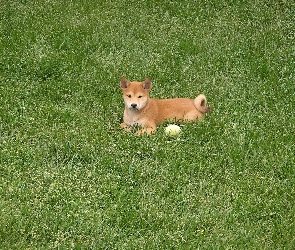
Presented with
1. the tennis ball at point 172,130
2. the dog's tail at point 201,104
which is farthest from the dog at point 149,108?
the tennis ball at point 172,130

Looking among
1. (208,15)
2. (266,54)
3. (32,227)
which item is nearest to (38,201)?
(32,227)

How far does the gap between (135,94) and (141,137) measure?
2.32ft

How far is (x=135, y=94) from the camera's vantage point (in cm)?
863

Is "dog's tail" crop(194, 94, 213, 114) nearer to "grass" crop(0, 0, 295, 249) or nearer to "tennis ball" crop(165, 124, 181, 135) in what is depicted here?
"grass" crop(0, 0, 295, 249)

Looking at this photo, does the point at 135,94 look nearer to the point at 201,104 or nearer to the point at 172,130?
the point at 172,130

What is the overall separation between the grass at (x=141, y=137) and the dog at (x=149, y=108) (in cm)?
21

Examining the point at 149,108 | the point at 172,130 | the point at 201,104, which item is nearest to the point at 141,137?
the point at 172,130

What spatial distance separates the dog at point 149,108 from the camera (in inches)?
340

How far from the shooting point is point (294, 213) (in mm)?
6844

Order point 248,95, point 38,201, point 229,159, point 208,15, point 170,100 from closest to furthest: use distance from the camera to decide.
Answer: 1. point 38,201
2. point 229,159
3. point 170,100
4. point 248,95
5. point 208,15

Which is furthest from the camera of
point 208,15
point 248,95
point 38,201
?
point 208,15

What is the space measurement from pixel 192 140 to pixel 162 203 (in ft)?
5.22

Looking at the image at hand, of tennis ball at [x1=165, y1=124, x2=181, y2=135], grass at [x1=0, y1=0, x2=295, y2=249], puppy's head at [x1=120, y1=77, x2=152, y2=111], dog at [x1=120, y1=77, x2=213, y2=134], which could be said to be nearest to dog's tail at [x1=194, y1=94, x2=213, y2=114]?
dog at [x1=120, y1=77, x2=213, y2=134]

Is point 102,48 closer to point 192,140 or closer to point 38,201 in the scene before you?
point 192,140
